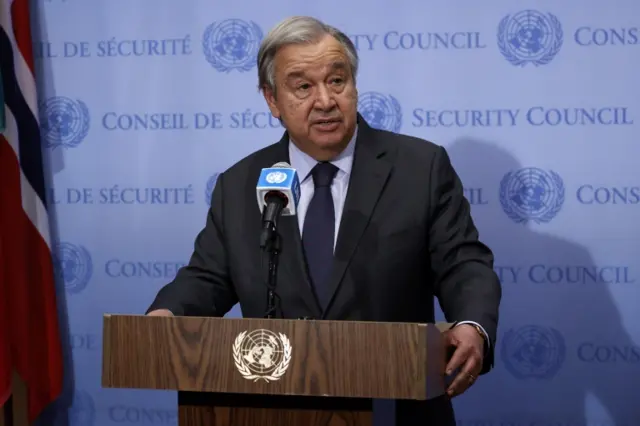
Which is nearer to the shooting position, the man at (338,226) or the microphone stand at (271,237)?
the microphone stand at (271,237)

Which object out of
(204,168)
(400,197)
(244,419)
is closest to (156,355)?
(244,419)

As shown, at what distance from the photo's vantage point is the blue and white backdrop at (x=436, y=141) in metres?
3.43

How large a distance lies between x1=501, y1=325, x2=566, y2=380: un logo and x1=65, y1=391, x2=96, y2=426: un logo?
173cm

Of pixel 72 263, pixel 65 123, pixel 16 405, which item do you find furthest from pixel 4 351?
pixel 65 123

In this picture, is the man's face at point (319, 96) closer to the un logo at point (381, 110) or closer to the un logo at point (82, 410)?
the un logo at point (381, 110)

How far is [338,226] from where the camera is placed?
237 centimetres

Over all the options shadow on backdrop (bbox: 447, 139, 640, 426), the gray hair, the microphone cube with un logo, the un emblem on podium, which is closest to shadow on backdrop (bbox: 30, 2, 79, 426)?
the gray hair

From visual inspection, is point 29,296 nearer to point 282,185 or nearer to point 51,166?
point 51,166

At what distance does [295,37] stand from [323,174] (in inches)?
15.0

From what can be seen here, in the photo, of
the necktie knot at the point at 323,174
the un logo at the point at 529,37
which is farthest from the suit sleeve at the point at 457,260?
the un logo at the point at 529,37

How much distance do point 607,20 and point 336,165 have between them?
1.50 meters

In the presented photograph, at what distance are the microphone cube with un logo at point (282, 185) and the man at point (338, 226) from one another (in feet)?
1.42

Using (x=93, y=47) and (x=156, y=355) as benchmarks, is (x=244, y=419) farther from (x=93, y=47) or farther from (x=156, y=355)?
(x=93, y=47)

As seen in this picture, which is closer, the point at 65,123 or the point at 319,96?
the point at 319,96
